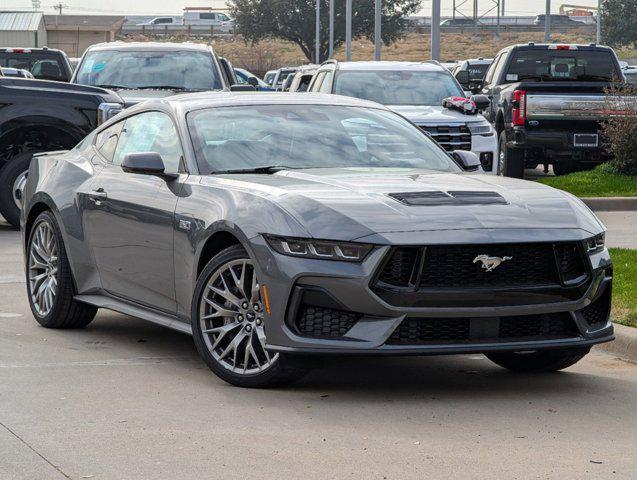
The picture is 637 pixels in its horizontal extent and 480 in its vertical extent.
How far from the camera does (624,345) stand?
8352 millimetres

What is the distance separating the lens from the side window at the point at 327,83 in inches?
727

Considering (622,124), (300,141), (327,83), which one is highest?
(300,141)

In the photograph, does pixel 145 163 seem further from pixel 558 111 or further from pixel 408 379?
pixel 558 111

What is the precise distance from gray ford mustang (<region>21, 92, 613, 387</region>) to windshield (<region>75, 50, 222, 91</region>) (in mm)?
9096

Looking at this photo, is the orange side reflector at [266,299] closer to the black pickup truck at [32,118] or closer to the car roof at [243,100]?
the car roof at [243,100]

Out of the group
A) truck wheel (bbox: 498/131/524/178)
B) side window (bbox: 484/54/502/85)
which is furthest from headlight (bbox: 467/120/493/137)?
side window (bbox: 484/54/502/85)

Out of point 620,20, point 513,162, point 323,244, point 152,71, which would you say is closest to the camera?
point 323,244

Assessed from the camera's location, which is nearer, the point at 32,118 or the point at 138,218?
the point at 138,218

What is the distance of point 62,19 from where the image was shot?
98000mm

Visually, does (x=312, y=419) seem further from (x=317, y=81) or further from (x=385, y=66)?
(x=317, y=81)

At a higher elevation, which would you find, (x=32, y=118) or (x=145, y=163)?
(x=145, y=163)

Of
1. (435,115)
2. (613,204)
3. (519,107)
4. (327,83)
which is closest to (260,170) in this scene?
(435,115)

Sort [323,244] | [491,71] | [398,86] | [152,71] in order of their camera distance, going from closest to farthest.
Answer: [323,244]
[152,71]
[398,86]
[491,71]

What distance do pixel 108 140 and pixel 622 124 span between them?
1145 centimetres
